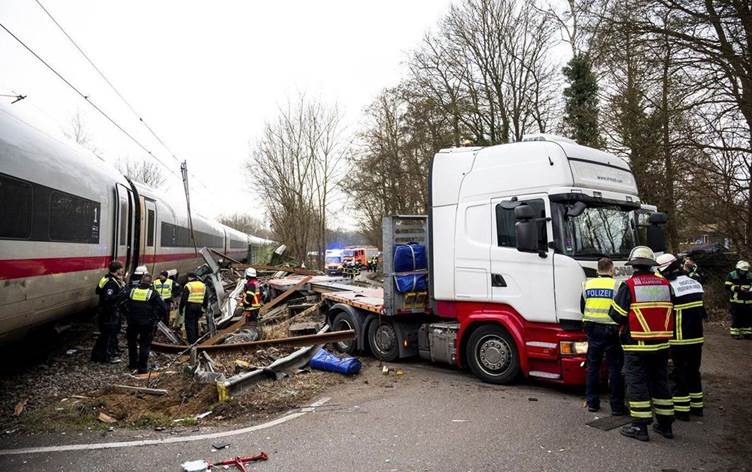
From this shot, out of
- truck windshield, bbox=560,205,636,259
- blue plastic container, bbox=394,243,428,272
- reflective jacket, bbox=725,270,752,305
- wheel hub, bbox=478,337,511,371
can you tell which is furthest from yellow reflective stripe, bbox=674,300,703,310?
reflective jacket, bbox=725,270,752,305

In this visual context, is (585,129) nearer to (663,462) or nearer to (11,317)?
(663,462)

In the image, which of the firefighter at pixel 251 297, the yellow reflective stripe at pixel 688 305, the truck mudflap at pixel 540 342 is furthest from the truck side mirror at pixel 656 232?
the firefighter at pixel 251 297

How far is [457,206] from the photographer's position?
7.14 meters

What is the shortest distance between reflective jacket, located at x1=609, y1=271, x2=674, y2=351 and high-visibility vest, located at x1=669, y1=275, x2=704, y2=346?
25.1 inches

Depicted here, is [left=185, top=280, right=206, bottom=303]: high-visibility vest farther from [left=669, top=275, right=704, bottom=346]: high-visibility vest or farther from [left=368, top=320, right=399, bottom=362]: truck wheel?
[left=669, top=275, right=704, bottom=346]: high-visibility vest

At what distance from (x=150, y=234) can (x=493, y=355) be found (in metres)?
9.80

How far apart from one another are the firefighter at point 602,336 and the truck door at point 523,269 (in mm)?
526

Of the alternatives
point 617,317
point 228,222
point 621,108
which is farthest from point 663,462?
point 228,222

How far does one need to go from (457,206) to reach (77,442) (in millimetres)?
5286

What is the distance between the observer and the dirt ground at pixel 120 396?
5.48 m

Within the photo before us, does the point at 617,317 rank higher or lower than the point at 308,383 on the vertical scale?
higher

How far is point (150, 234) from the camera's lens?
1284 cm

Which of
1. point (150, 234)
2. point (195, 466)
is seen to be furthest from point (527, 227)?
point (150, 234)

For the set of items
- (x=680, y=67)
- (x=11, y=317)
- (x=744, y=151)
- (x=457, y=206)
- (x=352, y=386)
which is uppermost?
(x=680, y=67)
